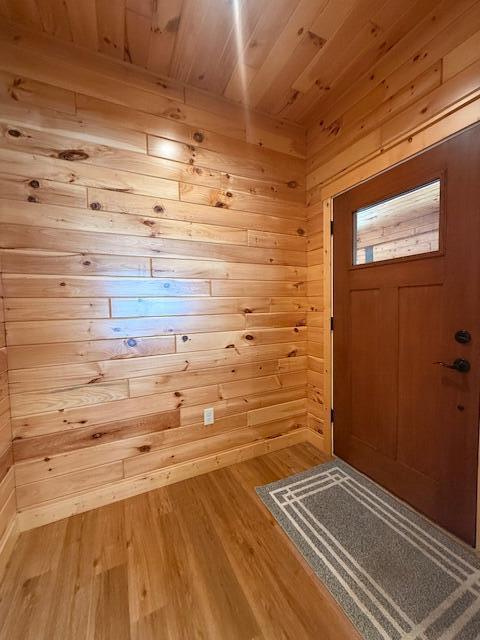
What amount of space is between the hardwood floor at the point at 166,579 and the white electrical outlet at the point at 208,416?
0.48 meters

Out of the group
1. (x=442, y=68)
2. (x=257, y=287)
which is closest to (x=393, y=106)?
(x=442, y=68)

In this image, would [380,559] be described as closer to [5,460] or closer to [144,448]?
[144,448]

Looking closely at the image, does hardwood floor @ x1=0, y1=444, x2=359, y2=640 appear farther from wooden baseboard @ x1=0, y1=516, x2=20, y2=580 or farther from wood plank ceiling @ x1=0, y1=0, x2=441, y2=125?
wood plank ceiling @ x1=0, y1=0, x2=441, y2=125

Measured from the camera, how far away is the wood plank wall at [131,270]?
1.43m

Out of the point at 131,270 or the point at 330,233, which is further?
the point at 330,233

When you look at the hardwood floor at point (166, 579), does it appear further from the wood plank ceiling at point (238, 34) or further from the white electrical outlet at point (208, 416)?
the wood plank ceiling at point (238, 34)

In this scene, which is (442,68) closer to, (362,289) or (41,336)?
(362,289)

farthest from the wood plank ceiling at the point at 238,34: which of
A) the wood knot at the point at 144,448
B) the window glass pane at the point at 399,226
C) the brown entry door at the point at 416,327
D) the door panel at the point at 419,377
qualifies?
the wood knot at the point at 144,448

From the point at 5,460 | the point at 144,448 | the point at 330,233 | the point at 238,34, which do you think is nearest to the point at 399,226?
the point at 330,233

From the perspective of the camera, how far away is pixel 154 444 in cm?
177

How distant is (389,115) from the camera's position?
160 cm

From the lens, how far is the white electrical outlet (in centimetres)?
193

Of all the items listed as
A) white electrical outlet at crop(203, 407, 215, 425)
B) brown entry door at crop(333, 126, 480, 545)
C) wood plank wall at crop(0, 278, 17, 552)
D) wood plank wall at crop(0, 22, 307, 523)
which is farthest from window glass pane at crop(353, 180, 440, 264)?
wood plank wall at crop(0, 278, 17, 552)

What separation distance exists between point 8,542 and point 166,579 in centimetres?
86
